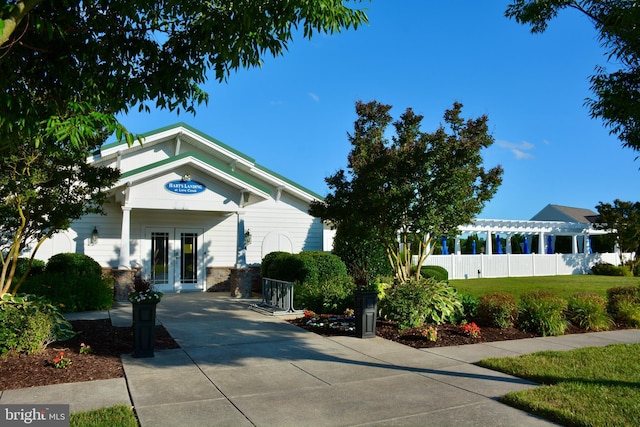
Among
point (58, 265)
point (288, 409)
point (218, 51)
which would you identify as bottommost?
point (288, 409)

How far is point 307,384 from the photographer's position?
249 inches

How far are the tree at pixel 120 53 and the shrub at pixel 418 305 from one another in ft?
20.5

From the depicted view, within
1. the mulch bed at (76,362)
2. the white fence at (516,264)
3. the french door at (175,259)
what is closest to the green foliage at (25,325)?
the mulch bed at (76,362)

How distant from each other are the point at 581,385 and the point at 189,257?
14343 millimetres

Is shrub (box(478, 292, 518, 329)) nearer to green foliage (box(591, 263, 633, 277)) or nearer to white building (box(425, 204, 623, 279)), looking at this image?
white building (box(425, 204, 623, 279))

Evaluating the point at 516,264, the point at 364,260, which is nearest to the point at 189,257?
the point at 364,260

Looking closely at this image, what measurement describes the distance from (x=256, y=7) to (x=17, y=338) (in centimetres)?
605

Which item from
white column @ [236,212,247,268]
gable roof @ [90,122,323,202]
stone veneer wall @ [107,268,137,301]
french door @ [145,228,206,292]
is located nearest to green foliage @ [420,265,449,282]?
gable roof @ [90,122,323,202]

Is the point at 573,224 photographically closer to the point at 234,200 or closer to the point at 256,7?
the point at 234,200

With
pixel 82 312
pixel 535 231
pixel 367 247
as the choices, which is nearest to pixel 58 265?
pixel 82 312

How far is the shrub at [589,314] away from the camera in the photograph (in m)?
10.8

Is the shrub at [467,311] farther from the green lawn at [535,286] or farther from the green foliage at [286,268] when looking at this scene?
the green foliage at [286,268]

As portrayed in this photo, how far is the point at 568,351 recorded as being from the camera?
27.1 feet

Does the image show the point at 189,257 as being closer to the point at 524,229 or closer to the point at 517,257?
the point at 517,257
